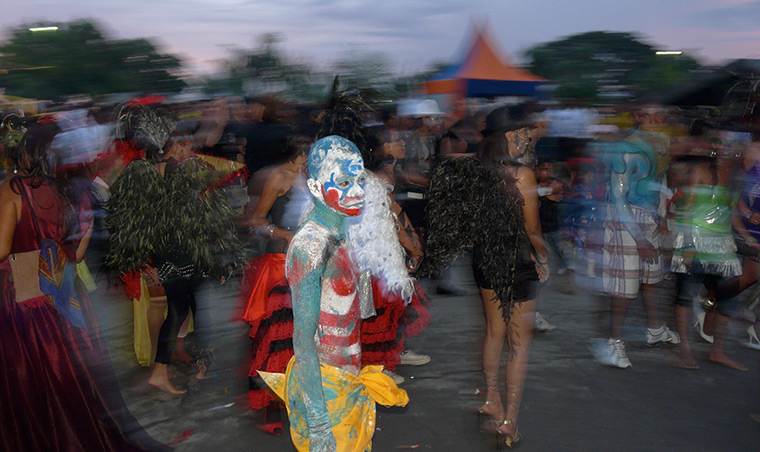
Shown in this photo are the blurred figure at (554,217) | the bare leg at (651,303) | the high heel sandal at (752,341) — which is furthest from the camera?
Result: the blurred figure at (554,217)

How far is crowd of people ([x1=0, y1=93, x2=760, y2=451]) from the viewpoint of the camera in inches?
90.5

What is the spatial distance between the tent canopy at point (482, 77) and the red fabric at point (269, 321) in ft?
43.2

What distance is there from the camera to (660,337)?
19.8 feet

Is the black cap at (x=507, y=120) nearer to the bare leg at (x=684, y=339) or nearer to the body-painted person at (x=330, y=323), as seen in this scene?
the body-painted person at (x=330, y=323)

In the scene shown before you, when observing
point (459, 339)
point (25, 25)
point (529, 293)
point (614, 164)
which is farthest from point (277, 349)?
point (25, 25)

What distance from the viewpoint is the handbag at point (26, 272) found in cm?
334

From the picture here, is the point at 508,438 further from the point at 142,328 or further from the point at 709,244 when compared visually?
the point at 142,328

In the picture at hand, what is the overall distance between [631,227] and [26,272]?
4468 mm

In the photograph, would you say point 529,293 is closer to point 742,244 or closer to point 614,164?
point 614,164

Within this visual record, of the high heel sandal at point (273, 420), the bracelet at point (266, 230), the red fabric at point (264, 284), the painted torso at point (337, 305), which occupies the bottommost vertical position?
the high heel sandal at point (273, 420)

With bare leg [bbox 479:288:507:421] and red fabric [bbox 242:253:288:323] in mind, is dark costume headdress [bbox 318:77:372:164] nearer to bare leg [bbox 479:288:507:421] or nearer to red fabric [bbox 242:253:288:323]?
red fabric [bbox 242:253:288:323]

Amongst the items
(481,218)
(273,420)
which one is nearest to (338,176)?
(481,218)

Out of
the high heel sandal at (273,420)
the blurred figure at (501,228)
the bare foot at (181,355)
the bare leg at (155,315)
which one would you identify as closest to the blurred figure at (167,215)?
the bare leg at (155,315)

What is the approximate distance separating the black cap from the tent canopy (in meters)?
12.7
